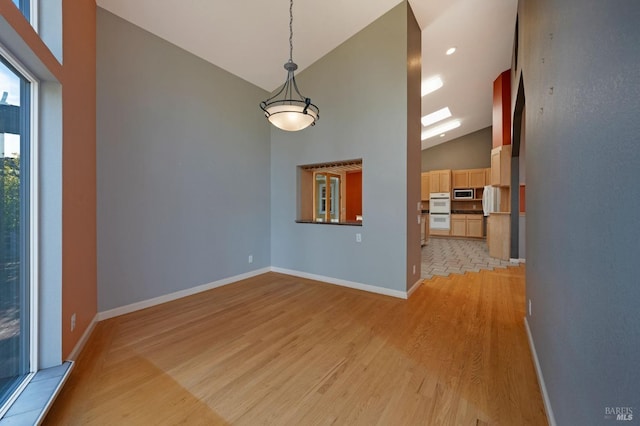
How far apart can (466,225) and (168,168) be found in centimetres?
891

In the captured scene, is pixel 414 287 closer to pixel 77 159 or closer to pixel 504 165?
pixel 504 165

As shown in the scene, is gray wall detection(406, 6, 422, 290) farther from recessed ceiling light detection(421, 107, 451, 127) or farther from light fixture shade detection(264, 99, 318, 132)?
recessed ceiling light detection(421, 107, 451, 127)

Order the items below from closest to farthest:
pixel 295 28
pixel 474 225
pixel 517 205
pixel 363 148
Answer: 1. pixel 295 28
2. pixel 363 148
3. pixel 517 205
4. pixel 474 225

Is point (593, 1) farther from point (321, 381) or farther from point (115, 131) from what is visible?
point (115, 131)

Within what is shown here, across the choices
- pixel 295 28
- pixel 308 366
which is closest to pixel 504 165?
pixel 295 28

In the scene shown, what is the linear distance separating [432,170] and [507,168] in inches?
170

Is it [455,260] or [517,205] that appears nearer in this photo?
[517,205]

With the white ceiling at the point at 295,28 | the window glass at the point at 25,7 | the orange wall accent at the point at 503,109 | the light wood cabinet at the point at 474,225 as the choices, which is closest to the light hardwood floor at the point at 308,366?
the window glass at the point at 25,7

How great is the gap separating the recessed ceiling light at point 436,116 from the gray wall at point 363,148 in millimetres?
4002

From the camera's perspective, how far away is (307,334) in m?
2.58

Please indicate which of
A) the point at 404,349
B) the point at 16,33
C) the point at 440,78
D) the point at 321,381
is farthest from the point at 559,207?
the point at 440,78

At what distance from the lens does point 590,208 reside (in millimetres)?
1000

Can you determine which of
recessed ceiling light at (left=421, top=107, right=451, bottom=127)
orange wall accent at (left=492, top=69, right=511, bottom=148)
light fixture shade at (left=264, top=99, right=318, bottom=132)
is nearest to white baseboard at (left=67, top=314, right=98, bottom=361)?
light fixture shade at (left=264, top=99, right=318, bottom=132)

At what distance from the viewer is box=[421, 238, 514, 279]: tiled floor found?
16.3 feet
